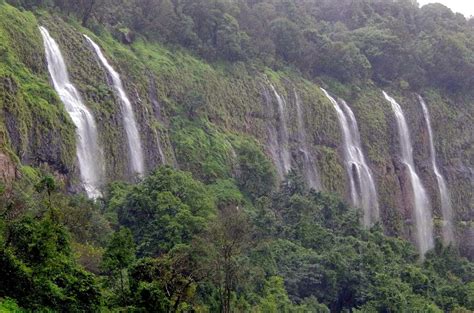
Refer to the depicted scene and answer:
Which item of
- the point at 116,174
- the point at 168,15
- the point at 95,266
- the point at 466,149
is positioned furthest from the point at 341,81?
the point at 95,266

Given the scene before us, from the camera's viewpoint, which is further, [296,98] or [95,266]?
[296,98]

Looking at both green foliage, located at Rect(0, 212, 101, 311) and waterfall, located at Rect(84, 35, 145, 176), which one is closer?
green foliage, located at Rect(0, 212, 101, 311)

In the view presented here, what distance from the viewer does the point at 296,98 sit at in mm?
47250

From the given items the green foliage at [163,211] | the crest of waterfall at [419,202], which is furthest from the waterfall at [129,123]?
the crest of waterfall at [419,202]

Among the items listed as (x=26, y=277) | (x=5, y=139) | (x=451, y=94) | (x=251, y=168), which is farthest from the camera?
(x=451, y=94)

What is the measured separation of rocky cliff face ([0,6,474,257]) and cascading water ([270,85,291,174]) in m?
0.37

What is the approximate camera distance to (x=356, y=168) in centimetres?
4800

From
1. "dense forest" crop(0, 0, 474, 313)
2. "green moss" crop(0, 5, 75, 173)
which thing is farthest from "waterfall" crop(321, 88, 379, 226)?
"green moss" crop(0, 5, 75, 173)

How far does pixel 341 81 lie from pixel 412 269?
84.8 ft

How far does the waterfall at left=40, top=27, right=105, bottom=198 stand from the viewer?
95.1 feet

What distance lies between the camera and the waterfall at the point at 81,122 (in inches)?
1141

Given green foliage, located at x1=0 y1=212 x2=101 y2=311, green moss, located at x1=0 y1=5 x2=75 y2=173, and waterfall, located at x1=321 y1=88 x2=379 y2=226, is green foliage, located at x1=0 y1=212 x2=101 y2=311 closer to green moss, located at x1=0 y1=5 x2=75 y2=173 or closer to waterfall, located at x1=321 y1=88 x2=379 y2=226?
green moss, located at x1=0 y1=5 x2=75 y2=173

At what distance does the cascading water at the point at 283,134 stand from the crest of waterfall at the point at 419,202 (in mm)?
12046

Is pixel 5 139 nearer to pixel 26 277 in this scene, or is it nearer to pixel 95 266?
pixel 95 266
